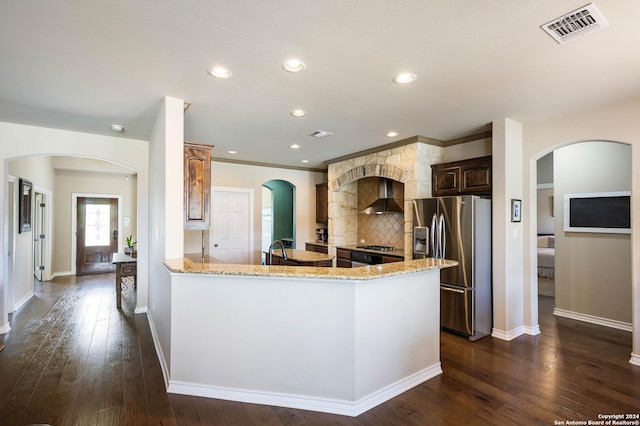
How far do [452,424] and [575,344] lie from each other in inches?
93.4

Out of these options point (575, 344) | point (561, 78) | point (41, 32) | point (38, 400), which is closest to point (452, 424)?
point (575, 344)

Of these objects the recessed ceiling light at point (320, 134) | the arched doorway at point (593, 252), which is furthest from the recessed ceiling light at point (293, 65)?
the arched doorway at point (593, 252)

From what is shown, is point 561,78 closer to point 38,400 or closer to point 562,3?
point 562,3

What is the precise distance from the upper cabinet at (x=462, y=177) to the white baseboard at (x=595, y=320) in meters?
2.20

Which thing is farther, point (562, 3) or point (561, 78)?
point (561, 78)

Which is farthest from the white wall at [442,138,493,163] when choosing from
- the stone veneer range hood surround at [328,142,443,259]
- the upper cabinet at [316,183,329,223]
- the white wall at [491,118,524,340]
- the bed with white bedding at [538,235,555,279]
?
the bed with white bedding at [538,235,555,279]

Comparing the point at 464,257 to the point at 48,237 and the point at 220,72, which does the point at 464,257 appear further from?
the point at 48,237

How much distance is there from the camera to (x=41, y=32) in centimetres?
198

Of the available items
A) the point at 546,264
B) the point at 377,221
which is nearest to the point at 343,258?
the point at 377,221

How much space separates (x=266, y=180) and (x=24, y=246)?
415 cm

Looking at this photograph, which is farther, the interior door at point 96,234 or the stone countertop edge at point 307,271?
the interior door at point 96,234

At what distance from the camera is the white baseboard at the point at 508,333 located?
373 centimetres

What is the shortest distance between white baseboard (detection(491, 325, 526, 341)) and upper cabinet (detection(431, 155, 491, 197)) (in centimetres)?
167

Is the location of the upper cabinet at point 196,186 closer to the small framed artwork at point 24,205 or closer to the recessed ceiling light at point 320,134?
the recessed ceiling light at point 320,134
